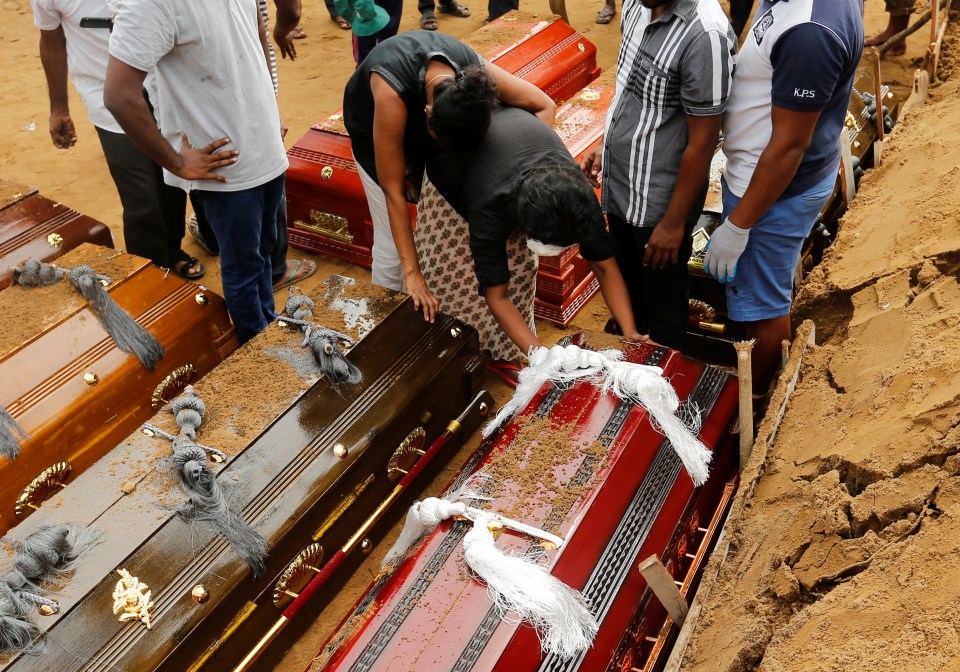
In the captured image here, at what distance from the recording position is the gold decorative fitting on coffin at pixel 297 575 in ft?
7.80

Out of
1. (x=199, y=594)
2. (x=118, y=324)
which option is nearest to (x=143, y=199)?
(x=118, y=324)

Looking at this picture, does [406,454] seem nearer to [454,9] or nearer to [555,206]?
[555,206]

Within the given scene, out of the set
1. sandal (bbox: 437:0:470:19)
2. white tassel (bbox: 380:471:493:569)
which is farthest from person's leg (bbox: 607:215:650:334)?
sandal (bbox: 437:0:470:19)

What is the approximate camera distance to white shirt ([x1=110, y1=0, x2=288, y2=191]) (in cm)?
255

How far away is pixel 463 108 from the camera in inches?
94.5

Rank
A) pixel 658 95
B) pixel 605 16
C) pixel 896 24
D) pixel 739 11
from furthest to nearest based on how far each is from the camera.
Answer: pixel 605 16 < pixel 896 24 < pixel 739 11 < pixel 658 95

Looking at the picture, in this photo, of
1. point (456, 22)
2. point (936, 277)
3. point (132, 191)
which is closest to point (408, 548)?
point (936, 277)

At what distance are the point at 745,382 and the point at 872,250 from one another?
1145mm

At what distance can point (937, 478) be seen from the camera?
194 centimetres

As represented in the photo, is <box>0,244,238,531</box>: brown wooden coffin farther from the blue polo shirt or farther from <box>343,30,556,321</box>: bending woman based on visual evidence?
the blue polo shirt

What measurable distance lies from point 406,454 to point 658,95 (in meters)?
1.42

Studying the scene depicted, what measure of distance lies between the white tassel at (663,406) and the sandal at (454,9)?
5.49 m

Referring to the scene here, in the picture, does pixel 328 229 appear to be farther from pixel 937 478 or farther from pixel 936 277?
pixel 937 478

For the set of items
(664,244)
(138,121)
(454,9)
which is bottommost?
(454,9)
